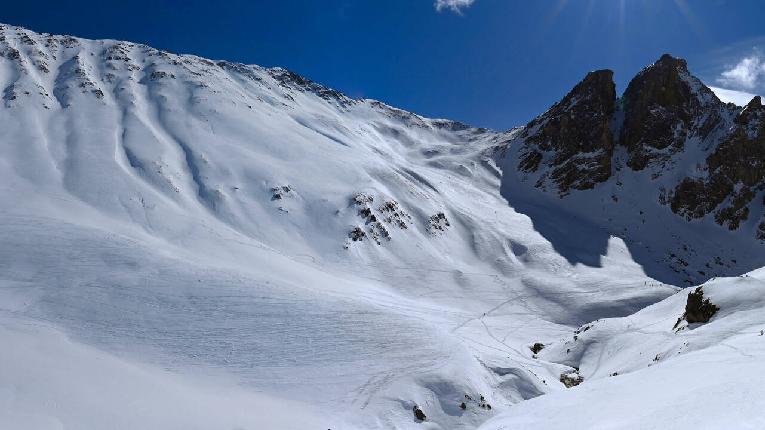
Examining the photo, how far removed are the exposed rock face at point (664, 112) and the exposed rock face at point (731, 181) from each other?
492cm

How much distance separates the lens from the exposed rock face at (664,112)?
76.7 m

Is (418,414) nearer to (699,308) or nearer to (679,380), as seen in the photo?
(679,380)

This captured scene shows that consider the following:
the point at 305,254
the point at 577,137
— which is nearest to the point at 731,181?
the point at 577,137

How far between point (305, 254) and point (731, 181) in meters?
65.9

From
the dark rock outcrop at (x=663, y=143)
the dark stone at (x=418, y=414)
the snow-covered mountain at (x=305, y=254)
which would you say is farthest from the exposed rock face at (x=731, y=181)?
the dark stone at (x=418, y=414)

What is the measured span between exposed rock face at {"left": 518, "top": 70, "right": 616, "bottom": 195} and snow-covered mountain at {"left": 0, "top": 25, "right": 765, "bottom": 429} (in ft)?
1.42

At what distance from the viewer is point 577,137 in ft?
265

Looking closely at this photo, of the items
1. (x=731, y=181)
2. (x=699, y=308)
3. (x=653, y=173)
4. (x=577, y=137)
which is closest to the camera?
(x=699, y=308)

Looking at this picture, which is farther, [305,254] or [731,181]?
[731,181]

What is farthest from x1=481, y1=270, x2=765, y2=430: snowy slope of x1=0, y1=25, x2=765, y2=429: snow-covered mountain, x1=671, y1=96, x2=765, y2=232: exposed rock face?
x1=671, y1=96, x2=765, y2=232: exposed rock face

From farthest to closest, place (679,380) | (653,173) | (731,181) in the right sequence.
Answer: (653,173) < (731,181) < (679,380)

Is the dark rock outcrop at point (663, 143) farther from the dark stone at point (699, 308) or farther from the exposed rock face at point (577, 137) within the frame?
the dark stone at point (699, 308)

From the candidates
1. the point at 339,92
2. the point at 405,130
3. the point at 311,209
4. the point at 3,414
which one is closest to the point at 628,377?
the point at 3,414

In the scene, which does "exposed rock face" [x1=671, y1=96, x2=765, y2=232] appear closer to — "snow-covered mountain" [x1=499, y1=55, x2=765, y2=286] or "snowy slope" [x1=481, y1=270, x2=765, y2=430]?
"snow-covered mountain" [x1=499, y1=55, x2=765, y2=286]
